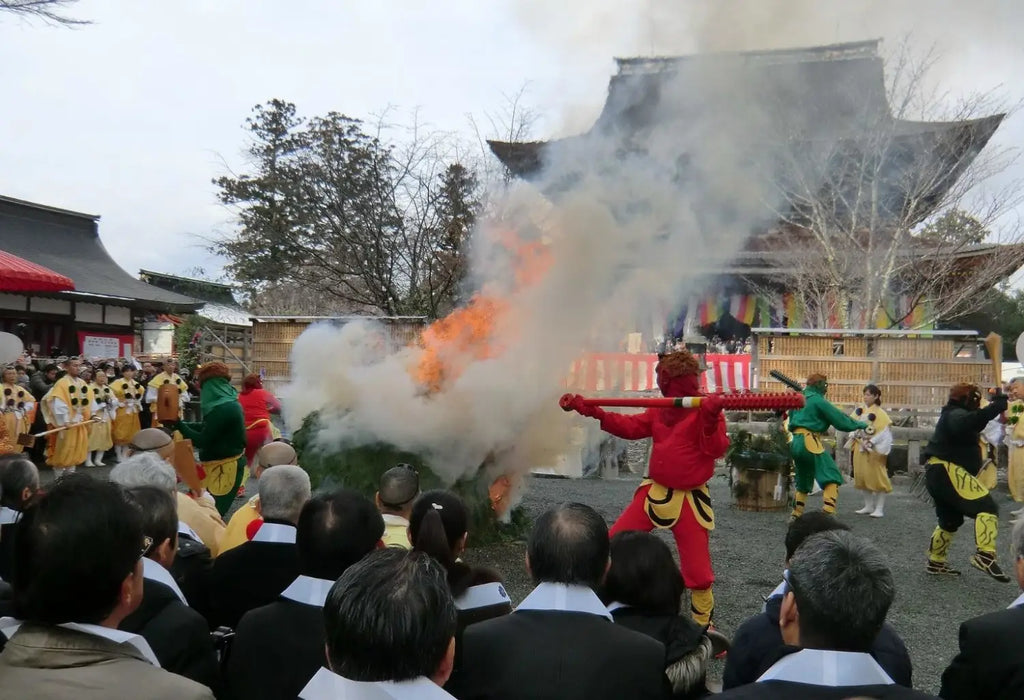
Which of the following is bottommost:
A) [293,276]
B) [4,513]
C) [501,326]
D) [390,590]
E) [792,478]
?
[792,478]

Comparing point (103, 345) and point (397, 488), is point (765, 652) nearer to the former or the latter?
point (397, 488)

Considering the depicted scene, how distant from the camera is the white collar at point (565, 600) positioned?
6.67 feet

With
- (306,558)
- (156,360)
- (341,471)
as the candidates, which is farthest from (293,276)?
(306,558)

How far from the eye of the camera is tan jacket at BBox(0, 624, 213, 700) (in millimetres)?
1406

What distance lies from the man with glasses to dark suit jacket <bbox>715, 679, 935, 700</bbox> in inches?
44.9

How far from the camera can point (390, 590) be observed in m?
1.60

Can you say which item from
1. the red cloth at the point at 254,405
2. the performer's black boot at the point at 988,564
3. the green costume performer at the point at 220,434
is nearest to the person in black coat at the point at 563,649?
the green costume performer at the point at 220,434

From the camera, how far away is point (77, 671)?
1.44m

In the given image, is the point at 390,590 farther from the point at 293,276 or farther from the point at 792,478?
the point at 293,276

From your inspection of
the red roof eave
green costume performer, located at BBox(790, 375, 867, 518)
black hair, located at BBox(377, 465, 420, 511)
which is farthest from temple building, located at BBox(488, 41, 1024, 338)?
black hair, located at BBox(377, 465, 420, 511)

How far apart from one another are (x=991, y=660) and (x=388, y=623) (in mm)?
1718

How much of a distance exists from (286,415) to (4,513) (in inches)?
162

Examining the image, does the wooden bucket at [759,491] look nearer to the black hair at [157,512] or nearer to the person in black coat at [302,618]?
the person in black coat at [302,618]

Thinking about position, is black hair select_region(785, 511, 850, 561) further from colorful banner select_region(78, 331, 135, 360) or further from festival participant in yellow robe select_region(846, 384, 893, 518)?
colorful banner select_region(78, 331, 135, 360)
